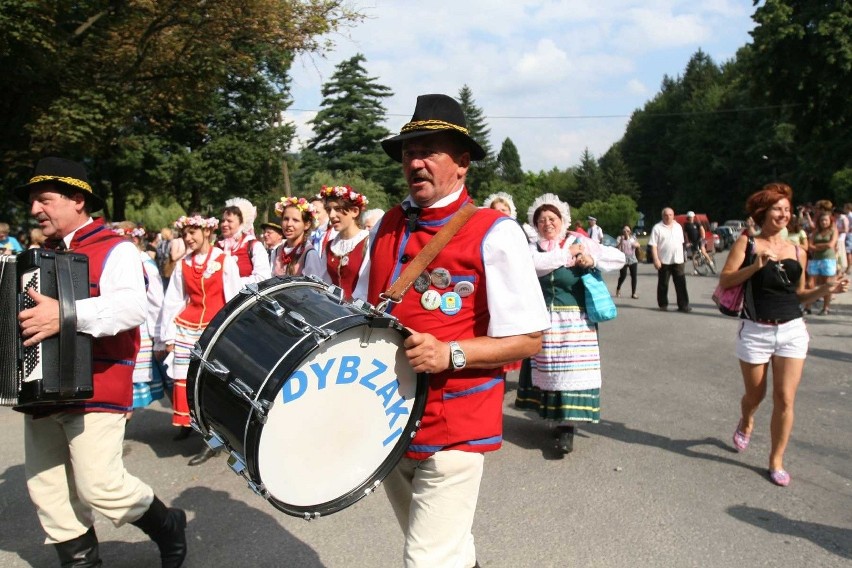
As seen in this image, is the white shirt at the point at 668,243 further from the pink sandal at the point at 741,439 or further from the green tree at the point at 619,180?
the green tree at the point at 619,180

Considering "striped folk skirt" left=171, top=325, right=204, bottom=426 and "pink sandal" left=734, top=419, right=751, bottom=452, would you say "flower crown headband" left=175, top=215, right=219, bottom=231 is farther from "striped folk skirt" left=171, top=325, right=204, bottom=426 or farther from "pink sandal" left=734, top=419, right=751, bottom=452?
"pink sandal" left=734, top=419, right=751, bottom=452

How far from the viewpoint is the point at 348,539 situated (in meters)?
4.02

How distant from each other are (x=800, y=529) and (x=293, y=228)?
16.2 feet

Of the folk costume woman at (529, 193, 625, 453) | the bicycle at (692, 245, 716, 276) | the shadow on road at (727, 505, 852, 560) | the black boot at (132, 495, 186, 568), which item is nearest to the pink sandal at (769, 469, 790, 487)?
the shadow on road at (727, 505, 852, 560)

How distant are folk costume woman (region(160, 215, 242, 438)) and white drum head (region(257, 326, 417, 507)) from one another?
12.2 ft

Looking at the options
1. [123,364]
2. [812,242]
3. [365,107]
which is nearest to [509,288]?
[123,364]

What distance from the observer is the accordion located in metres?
2.92

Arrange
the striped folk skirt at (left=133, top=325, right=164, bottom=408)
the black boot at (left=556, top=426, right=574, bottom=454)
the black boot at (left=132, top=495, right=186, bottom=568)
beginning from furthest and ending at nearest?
the striped folk skirt at (left=133, top=325, right=164, bottom=408) < the black boot at (left=556, top=426, right=574, bottom=454) < the black boot at (left=132, top=495, right=186, bottom=568)

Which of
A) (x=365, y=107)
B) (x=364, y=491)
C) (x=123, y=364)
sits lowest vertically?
(x=364, y=491)

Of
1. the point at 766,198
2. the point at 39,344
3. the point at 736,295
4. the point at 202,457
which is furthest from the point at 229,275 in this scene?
the point at 766,198

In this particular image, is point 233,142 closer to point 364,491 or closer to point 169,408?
point 169,408

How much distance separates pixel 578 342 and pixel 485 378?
3193 mm

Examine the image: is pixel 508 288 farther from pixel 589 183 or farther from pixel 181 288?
pixel 589 183

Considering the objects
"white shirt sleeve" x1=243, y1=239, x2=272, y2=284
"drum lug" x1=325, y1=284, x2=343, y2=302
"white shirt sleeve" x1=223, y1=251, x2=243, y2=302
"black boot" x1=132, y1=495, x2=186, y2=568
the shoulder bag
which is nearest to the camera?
"drum lug" x1=325, y1=284, x2=343, y2=302
